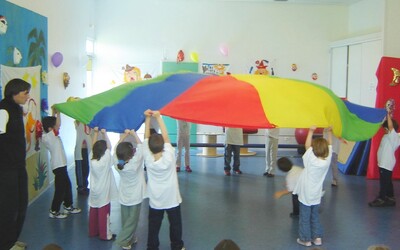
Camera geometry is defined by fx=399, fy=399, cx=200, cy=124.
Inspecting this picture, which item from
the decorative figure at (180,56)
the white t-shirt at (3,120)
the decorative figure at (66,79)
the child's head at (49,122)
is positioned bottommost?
the child's head at (49,122)

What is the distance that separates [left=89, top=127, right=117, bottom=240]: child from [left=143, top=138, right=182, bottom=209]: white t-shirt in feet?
2.09

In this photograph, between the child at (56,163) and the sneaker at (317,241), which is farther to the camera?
the child at (56,163)

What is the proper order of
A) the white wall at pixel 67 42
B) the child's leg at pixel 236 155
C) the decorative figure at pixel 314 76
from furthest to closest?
the decorative figure at pixel 314 76
the child's leg at pixel 236 155
the white wall at pixel 67 42

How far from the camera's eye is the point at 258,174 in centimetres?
664

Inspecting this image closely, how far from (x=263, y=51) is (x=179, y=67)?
6.47 feet

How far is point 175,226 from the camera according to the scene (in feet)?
11.0

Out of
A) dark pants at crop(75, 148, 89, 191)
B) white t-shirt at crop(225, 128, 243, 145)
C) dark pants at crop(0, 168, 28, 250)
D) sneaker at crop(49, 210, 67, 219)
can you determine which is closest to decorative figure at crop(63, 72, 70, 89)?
dark pants at crop(75, 148, 89, 191)

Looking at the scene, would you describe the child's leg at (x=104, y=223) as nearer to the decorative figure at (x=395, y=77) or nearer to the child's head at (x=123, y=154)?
the child's head at (x=123, y=154)

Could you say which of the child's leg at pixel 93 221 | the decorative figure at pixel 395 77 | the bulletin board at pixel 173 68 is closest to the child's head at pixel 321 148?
the child's leg at pixel 93 221

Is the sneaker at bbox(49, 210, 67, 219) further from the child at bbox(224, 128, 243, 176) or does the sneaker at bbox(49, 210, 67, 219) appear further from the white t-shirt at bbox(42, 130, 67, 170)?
the child at bbox(224, 128, 243, 176)

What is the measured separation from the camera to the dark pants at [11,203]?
119 inches

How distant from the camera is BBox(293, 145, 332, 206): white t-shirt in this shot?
3.55 meters

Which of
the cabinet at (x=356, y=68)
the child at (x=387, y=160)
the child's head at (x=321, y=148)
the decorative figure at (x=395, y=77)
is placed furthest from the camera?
the cabinet at (x=356, y=68)

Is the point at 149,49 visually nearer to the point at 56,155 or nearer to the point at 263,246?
the point at 56,155
